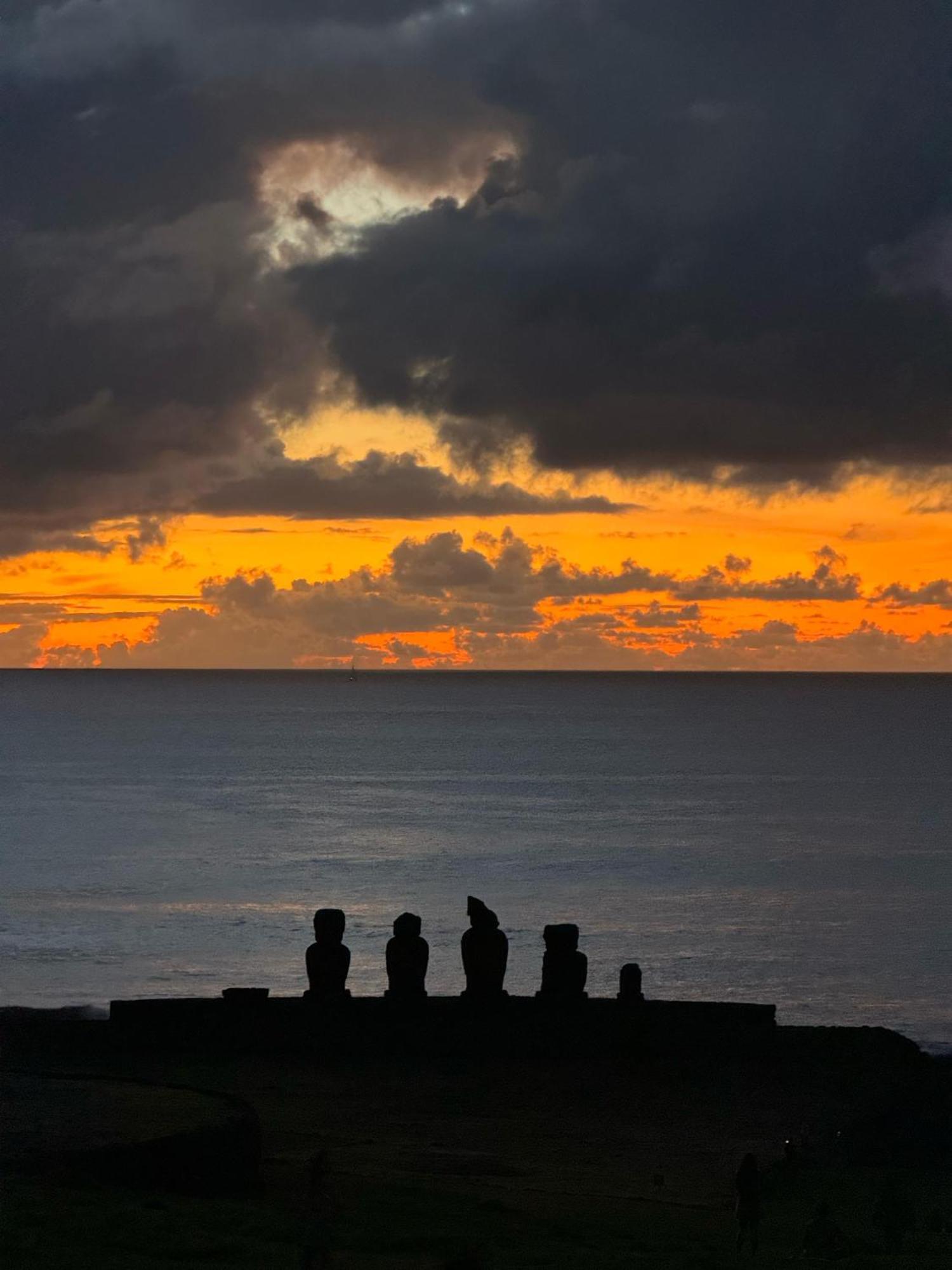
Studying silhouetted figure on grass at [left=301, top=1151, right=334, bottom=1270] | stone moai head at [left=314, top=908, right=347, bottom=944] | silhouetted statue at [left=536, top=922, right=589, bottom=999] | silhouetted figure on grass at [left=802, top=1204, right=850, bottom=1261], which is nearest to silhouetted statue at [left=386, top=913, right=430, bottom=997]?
stone moai head at [left=314, top=908, right=347, bottom=944]

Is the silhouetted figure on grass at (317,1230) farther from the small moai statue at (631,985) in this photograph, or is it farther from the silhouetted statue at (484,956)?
the small moai statue at (631,985)

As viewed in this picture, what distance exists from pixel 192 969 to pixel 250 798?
6207 cm

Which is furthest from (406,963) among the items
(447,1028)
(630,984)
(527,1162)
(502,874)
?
(502,874)

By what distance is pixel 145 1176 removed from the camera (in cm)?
1725

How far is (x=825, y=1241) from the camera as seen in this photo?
55.3 feet

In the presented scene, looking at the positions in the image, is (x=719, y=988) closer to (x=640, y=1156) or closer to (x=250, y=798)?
(x=640, y=1156)

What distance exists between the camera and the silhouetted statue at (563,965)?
89.5 ft

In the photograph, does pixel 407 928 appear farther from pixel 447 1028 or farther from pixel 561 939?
pixel 561 939

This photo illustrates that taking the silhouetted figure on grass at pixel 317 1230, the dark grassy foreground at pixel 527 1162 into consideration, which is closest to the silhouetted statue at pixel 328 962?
the dark grassy foreground at pixel 527 1162

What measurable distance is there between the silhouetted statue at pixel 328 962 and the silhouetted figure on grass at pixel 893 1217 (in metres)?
10.7

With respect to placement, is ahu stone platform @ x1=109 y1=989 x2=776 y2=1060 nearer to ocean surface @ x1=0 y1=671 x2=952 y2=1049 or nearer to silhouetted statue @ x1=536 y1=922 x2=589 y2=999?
silhouetted statue @ x1=536 y1=922 x2=589 y2=999

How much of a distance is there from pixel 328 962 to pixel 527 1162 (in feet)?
20.2

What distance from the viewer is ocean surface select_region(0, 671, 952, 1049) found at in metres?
47.3

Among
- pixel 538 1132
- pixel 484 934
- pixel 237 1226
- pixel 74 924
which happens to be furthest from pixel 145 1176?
pixel 74 924
